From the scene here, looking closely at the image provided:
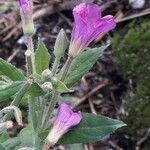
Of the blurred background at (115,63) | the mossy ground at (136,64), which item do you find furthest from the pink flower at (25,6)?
the mossy ground at (136,64)

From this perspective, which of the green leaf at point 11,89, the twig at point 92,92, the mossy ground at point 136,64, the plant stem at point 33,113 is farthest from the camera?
the twig at point 92,92

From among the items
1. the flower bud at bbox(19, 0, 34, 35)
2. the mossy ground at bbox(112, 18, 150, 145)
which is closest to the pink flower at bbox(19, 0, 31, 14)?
the flower bud at bbox(19, 0, 34, 35)

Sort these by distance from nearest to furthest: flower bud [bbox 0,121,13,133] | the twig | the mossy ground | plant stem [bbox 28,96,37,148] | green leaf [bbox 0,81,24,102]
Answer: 1. flower bud [bbox 0,121,13,133]
2. green leaf [bbox 0,81,24,102]
3. plant stem [bbox 28,96,37,148]
4. the mossy ground
5. the twig

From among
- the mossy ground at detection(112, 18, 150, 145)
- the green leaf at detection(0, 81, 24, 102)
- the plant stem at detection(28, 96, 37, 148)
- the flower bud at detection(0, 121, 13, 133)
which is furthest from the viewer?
the mossy ground at detection(112, 18, 150, 145)

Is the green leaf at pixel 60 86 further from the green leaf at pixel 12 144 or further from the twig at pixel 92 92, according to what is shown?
the twig at pixel 92 92

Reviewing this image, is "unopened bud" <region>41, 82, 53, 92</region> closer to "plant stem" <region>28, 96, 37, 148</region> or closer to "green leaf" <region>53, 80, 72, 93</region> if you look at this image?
"green leaf" <region>53, 80, 72, 93</region>

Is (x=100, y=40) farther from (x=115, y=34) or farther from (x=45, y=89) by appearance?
(x=45, y=89)

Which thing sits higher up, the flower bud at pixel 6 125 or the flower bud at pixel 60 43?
the flower bud at pixel 60 43
